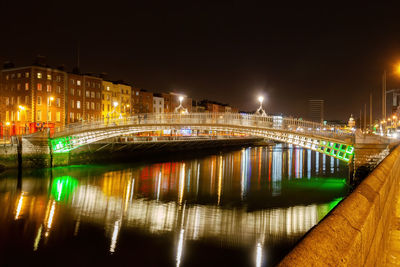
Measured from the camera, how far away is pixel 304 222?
1672 cm

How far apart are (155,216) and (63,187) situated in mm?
9846

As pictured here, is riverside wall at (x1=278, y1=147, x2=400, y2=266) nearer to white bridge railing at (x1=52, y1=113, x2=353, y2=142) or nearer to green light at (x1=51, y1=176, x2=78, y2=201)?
green light at (x1=51, y1=176, x2=78, y2=201)

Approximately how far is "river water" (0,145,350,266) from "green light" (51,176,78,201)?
0.07 meters

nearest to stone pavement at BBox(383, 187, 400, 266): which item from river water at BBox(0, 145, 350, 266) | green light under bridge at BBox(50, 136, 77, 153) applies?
river water at BBox(0, 145, 350, 266)

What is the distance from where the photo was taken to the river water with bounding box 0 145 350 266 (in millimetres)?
12422

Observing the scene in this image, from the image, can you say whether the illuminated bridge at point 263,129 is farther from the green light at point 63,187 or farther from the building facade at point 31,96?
the building facade at point 31,96

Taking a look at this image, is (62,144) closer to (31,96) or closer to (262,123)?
(262,123)

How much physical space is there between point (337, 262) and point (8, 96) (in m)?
60.2

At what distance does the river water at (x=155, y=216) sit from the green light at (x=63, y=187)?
0.22 feet

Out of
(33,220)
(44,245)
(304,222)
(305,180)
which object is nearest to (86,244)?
(44,245)

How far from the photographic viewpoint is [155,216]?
57.6 feet

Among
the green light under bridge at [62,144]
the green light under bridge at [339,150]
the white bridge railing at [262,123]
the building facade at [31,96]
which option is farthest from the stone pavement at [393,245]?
the building facade at [31,96]

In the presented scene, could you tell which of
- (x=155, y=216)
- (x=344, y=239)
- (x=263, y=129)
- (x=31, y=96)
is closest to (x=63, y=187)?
(x=155, y=216)

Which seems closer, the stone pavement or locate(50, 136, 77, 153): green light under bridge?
the stone pavement
